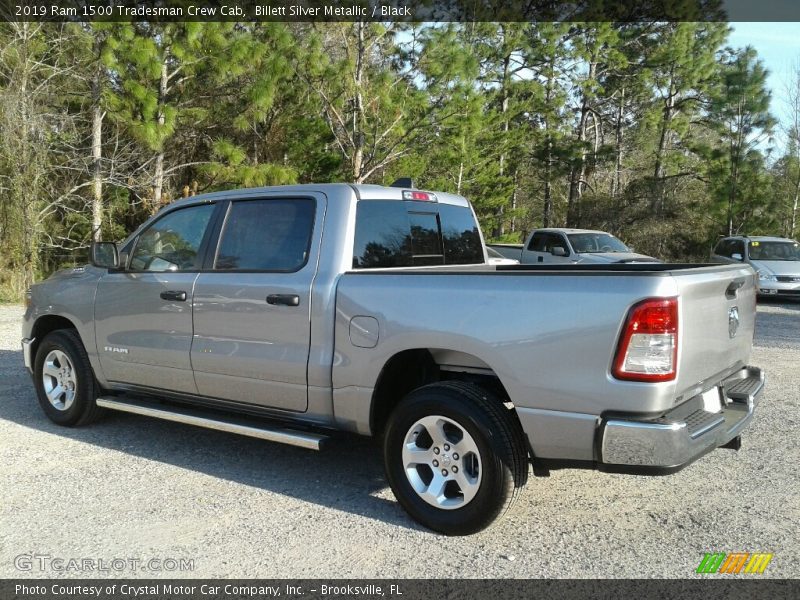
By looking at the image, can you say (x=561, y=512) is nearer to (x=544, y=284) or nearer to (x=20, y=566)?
(x=544, y=284)

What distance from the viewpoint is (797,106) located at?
28.5 metres

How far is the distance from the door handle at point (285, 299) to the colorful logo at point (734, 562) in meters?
2.64

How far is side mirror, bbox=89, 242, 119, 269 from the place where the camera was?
Result: 5344 mm

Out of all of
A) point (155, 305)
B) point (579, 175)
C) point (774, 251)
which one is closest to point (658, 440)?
point (155, 305)

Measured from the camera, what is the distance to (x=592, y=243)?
682 inches

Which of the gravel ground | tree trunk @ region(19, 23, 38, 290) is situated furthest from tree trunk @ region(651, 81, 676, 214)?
the gravel ground

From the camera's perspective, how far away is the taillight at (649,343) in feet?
10.6

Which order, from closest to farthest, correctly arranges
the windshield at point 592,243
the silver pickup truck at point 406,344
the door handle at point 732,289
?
the silver pickup truck at point 406,344 < the door handle at point 732,289 < the windshield at point 592,243

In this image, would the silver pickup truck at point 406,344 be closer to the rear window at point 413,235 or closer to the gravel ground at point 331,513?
the rear window at point 413,235

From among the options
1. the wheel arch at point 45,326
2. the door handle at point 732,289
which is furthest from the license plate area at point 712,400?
the wheel arch at point 45,326

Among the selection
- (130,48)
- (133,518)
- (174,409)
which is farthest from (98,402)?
(130,48)

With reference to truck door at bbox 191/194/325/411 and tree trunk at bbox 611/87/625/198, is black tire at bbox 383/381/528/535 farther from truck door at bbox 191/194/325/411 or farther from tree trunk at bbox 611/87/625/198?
tree trunk at bbox 611/87/625/198

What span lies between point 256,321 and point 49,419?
2.65 metres

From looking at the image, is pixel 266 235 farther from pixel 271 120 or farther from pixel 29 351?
pixel 271 120
